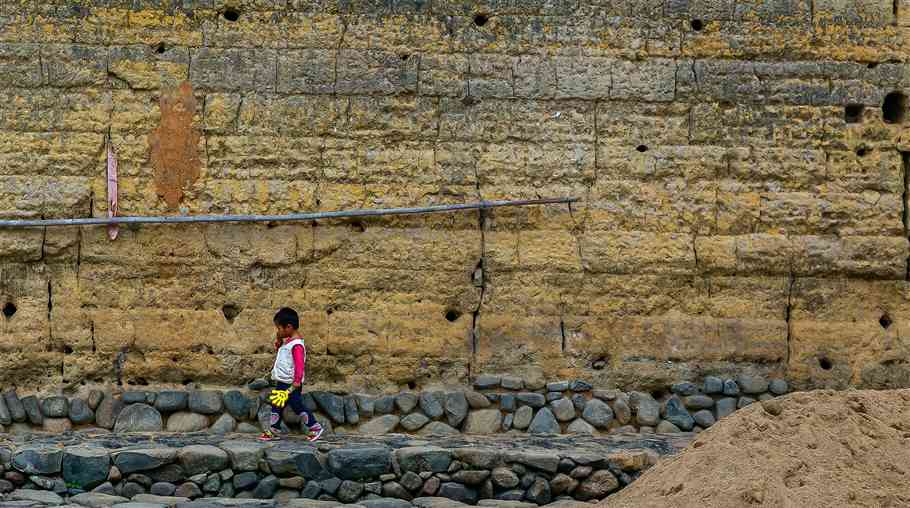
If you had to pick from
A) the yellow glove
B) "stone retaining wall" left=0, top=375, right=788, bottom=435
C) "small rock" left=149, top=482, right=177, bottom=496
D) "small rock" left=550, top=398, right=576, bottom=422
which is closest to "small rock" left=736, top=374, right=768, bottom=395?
"stone retaining wall" left=0, top=375, right=788, bottom=435

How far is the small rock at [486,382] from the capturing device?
8781mm

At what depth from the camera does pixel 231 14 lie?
352 inches

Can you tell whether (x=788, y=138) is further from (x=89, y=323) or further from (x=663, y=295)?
(x=89, y=323)

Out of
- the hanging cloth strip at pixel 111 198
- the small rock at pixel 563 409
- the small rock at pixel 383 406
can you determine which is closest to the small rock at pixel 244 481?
the small rock at pixel 383 406

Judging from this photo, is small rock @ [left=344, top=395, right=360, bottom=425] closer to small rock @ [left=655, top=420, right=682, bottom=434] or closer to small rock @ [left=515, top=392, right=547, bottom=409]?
small rock @ [left=515, top=392, right=547, bottom=409]

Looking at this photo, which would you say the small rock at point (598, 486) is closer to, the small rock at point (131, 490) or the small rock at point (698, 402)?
the small rock at point (698, 402)

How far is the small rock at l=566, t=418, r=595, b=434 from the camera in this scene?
28.7ft

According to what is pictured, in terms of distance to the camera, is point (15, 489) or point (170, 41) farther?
point (170, 41)

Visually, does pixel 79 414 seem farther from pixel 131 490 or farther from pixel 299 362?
pixel 299 362

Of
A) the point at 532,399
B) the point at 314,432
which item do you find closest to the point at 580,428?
the point at 532,399

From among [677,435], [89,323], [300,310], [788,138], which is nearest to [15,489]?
[89,323]

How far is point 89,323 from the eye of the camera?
28.6 feet

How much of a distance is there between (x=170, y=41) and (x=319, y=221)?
1.69 metres

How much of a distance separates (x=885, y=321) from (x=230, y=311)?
486 cm
